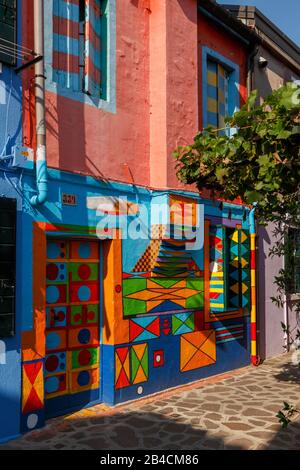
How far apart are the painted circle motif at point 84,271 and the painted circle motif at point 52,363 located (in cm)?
109

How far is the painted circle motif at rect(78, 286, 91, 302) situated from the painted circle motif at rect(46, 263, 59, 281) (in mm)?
455

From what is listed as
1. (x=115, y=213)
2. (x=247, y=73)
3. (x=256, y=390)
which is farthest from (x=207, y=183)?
(x=247, y=73)

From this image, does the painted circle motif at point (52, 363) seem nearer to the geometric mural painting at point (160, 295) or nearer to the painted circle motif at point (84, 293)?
the painted circle motif at point (84, 293)

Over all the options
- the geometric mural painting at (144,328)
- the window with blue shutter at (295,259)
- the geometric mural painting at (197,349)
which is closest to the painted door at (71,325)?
the geometric mural painting at (144,328)

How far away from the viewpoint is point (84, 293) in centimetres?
656

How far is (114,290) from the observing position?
21.8 ft

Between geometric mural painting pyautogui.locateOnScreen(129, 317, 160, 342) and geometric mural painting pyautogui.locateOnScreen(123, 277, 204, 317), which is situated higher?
geometric mural painting pyautogui.locateOnScreen(123, 277, 204, 317)

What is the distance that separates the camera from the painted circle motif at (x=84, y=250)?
257 inches

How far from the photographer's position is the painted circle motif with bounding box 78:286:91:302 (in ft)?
21.3

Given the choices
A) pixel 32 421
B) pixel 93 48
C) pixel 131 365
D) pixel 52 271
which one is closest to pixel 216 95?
pixel 93 48

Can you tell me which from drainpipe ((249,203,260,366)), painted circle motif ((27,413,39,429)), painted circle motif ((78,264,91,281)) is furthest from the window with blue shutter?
painted circle motif ((27,413,39,429))

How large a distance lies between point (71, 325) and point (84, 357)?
50 centimetres

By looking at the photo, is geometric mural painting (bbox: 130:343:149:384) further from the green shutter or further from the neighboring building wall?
the neighboring building wall

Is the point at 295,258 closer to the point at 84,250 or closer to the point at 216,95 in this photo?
the point at 84,250
